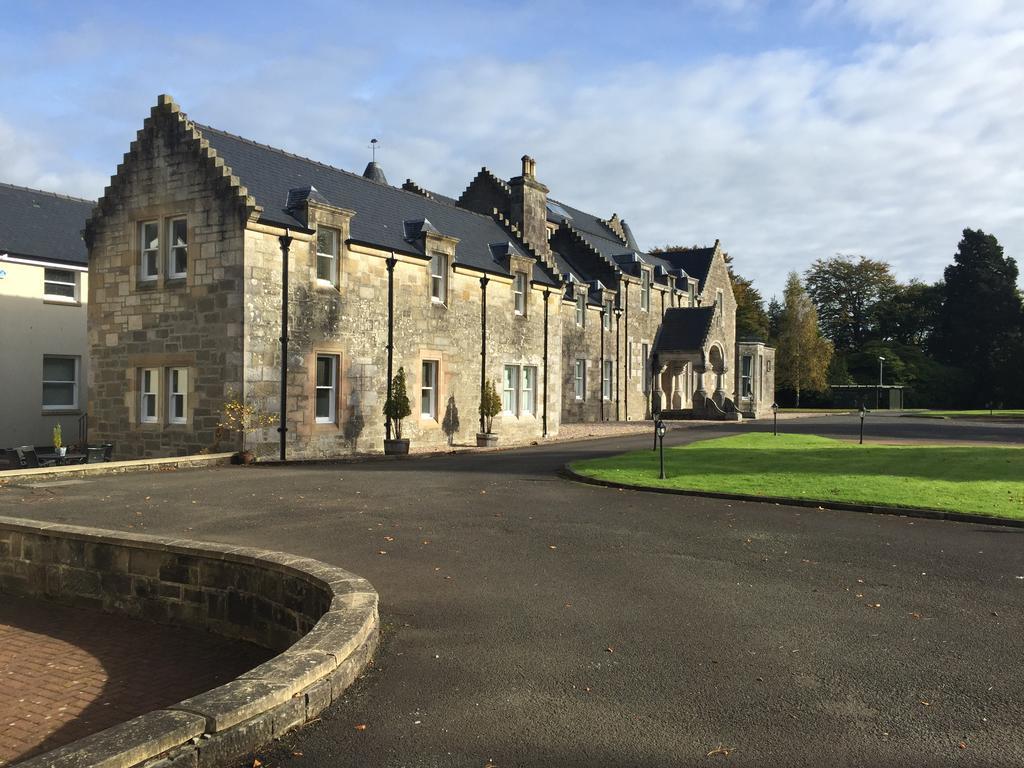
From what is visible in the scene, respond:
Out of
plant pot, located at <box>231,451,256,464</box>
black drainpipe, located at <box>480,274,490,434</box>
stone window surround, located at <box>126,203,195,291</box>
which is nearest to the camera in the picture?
plant pot, located at <box>231,451,256,464</box>

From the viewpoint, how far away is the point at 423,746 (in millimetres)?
4668

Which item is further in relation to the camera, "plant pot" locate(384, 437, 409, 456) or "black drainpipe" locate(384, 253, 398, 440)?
"black drainpipe" locate(384, 253, 398, 440)

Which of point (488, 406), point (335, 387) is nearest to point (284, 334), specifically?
point (335, 387)

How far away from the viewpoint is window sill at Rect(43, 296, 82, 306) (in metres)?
27.6

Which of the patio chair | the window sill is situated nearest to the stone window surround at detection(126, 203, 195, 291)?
the patio chair

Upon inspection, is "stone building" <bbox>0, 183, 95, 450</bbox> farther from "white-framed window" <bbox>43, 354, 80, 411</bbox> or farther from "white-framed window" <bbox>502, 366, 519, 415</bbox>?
"white-framed window" <bbox>502, 366, 519, 415</bbox>

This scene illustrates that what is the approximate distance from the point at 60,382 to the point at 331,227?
12.0 metres

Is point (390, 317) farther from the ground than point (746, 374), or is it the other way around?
point (390, 317)

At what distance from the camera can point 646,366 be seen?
48.2m

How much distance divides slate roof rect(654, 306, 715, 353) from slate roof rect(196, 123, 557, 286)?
16.7 meters

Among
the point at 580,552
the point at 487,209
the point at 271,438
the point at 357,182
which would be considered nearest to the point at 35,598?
the point at 580,552

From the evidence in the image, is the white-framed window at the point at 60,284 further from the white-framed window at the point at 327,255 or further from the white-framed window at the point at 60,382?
the white-framed window at the point at 327,255

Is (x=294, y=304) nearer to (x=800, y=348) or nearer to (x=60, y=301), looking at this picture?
(x=60, y=301)

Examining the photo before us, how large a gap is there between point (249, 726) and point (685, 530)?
8.04 metres
